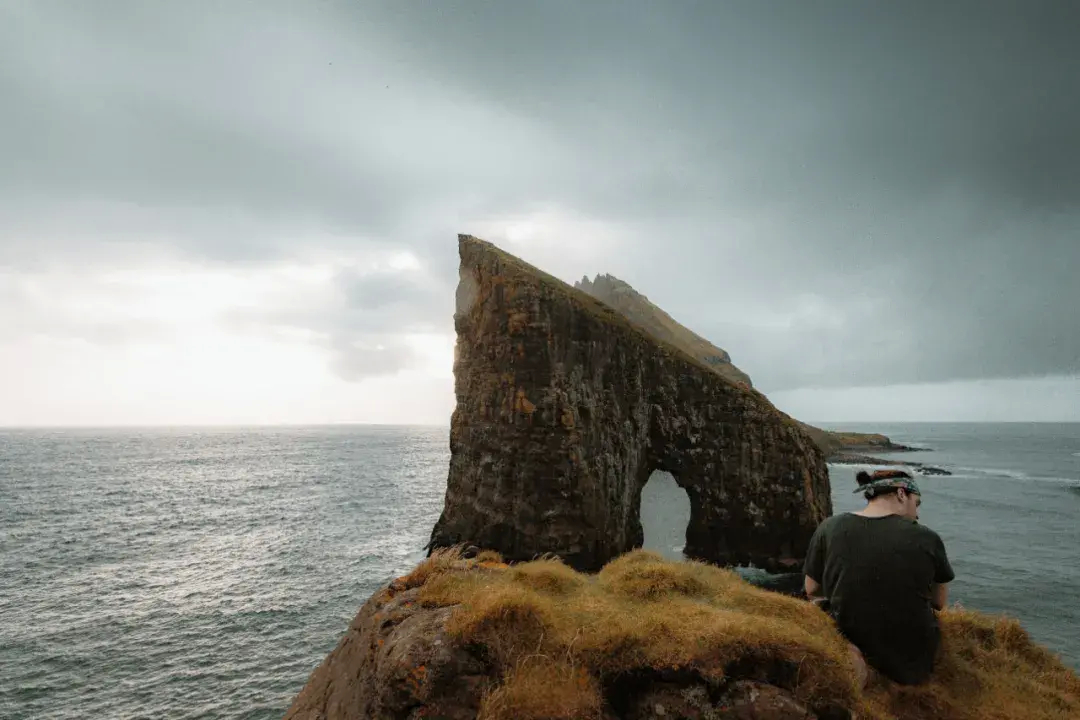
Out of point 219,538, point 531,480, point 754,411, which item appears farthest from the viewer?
point 219,538

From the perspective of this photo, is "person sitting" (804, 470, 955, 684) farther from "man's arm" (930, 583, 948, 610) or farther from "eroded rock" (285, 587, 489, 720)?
"eroded rock" (285, 587, 489, 720)

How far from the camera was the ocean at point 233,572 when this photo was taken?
22281mm

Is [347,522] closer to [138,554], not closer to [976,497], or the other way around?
[138,554]

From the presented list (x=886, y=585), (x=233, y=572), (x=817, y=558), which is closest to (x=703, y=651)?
(x=817, y=558)

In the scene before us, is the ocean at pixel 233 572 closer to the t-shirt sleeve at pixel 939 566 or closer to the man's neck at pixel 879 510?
the man's neck at pixel 879 510

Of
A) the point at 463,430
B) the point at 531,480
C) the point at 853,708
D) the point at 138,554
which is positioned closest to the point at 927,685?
the point at 853,708

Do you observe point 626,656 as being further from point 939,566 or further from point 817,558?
point 939,566

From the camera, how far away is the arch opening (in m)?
41.5

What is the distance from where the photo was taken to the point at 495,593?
836 centimetres

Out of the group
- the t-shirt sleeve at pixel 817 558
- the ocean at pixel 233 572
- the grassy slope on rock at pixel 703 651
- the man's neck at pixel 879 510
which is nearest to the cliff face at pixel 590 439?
the ocean at pixel 233 572

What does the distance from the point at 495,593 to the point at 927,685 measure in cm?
607

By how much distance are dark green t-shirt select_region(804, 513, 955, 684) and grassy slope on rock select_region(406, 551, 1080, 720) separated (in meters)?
0.34

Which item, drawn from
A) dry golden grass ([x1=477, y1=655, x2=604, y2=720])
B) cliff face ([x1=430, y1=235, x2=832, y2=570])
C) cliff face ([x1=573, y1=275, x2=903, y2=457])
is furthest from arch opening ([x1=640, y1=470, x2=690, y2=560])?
dry golden grass ([x1=477, y1=655, x2=604, y2=720])

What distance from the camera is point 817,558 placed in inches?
292
